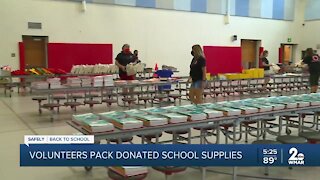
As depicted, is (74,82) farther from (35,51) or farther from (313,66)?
(35,51)

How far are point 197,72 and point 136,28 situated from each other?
819 cm

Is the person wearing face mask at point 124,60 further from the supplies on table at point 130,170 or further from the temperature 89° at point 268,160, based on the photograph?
the temperature 89° at point 268,160

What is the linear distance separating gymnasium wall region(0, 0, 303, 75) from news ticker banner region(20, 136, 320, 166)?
32.7ft

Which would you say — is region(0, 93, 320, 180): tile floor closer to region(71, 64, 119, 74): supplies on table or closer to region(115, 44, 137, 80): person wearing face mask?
region(115, 44, 137, 80): person wearing face mask

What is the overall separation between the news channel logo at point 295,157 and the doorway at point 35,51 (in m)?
11.0

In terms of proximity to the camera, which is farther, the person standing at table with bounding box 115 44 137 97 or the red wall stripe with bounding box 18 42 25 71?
the red wall stripe with bounding box 18 42 25 71

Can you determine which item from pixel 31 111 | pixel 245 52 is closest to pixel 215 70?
pixel 245 52

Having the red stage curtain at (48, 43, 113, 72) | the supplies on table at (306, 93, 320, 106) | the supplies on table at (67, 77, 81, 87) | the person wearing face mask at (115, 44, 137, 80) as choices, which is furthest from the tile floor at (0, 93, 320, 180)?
the red stage curtain at (48, 43, 113, 72)

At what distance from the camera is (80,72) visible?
10.1 m

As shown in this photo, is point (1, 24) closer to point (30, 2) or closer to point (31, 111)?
point (30, 2)

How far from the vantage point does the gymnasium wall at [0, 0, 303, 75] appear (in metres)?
11.3

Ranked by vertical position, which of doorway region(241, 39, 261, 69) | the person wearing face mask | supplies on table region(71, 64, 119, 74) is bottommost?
supplies on table region(71, 64, 119, 74)

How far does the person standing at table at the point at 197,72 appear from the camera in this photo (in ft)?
18.6

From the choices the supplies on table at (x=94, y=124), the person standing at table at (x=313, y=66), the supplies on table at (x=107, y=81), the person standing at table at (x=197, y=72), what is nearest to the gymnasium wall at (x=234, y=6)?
the supplies on table at (x=107, y=81)
